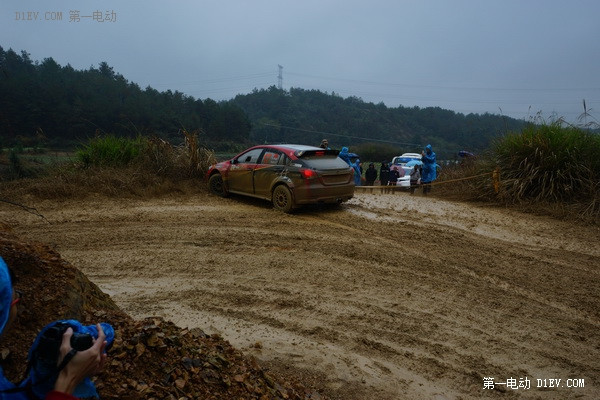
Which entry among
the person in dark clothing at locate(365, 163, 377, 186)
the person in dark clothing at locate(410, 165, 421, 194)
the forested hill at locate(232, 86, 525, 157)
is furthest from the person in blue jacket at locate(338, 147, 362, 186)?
the forested hill at locate(232, 86, 525, 157)

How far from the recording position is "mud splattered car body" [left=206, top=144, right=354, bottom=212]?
31.9 ft

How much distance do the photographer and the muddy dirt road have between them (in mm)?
2550

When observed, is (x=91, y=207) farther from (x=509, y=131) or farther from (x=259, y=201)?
(x=509, y=131)

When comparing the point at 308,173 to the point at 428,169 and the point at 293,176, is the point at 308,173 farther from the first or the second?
the point at 428,169

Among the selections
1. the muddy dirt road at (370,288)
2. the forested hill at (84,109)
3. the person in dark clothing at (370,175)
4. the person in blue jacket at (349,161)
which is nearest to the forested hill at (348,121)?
the forested hill at (84,109)

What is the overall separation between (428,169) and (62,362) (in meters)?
14.4

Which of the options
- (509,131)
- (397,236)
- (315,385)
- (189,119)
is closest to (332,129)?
(189,119)

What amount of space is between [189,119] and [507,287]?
41447 millimetres

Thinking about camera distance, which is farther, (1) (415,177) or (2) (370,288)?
(1) (415,177)

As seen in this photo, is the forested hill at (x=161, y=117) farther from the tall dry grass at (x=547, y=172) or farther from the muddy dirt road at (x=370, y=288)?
the muddy dirt road at (x=370, y=288)

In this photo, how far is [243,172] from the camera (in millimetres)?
11211

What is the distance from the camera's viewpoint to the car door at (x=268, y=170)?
10.3 m

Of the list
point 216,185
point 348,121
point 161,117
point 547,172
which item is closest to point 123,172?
point 216,185

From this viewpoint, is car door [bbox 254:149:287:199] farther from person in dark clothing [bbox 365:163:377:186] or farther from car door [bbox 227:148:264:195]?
person in dark clothing [bbox 365:163:377:186]
